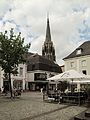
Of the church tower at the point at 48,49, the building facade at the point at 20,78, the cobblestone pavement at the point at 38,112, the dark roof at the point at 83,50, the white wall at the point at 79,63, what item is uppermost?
the church tower at the point at 48,49

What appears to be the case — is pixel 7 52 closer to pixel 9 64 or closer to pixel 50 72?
pixel 9 64

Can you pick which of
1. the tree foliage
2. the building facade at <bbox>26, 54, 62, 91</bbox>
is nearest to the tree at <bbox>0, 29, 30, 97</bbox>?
the tree foliage

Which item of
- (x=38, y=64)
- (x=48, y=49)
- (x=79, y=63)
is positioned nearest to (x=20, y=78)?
(x=38, y=64)

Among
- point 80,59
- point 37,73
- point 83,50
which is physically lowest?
point 37,73

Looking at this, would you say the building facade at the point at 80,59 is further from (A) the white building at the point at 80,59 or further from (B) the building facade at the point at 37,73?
(B) the building facade at the point at 37,73

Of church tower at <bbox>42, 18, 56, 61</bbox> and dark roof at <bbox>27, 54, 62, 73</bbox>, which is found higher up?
church tower at <bbox>42, 18, 56, 61</bbox>

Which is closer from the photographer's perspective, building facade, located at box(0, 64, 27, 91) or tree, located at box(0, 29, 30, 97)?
tree, located at box(0, 29, 30, 97)

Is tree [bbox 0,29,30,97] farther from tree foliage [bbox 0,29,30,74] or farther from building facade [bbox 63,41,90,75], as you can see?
building facade [bbox 63,41,90,75]

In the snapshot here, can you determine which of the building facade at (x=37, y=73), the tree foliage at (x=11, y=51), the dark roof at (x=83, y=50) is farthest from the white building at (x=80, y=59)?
the tree foliage at (x=11, y=51)

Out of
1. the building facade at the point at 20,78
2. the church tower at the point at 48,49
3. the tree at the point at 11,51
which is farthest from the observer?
the church tower at the point at 48,49

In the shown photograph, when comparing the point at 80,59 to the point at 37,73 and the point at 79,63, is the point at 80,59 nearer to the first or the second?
the point at 79,63

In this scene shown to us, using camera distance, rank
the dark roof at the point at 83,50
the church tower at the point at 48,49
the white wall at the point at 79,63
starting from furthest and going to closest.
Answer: the church tower at the point at 48,49, the dark roof at the point at 83,50, the white wall at the point at 79,63

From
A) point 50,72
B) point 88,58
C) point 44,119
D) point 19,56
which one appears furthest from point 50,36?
point 44,119

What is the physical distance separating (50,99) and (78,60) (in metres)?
32.3
